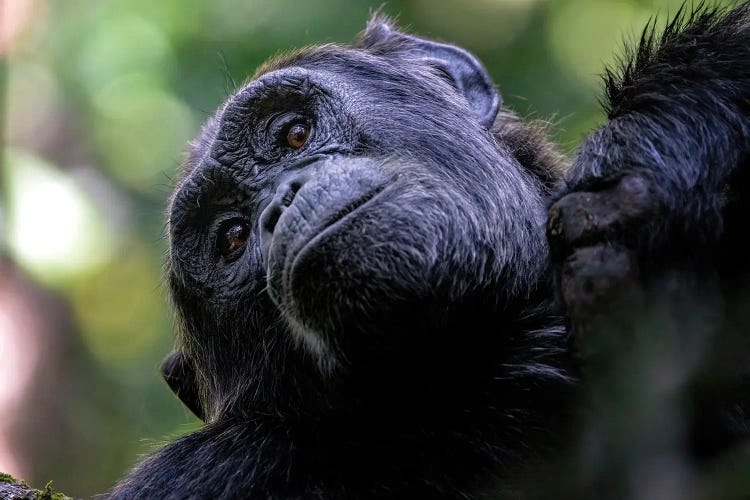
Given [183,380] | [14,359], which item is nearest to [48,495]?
[183,380]

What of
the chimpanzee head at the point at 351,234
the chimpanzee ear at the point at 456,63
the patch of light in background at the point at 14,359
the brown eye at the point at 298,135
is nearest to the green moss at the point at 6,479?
the chimpanzee head at the point at 351,234

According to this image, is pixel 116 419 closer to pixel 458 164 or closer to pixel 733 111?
pixel 458 164

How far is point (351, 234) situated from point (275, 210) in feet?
1.26

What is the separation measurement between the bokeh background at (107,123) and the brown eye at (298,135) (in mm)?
4217

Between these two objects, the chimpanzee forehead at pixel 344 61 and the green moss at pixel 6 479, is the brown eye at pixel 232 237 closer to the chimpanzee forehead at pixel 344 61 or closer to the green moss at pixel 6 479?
the chimpanzee forehead at pixel 344 61

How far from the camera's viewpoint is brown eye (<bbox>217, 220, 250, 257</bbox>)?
3691mm

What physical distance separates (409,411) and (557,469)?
127cm

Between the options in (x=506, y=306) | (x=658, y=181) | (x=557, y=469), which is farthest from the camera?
(x=506, y=306)

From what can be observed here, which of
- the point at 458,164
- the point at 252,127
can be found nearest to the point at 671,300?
the point at 458,164

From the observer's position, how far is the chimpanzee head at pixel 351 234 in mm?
2988

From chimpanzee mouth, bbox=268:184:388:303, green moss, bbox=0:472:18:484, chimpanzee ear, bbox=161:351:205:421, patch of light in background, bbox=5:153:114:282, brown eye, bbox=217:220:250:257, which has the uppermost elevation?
patch of light in background, bbox=5:153:114:282

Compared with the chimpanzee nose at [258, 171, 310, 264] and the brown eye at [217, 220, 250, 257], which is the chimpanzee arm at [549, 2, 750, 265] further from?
the brown eye at [217, 220, 250, 257]

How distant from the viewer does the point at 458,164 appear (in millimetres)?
3656

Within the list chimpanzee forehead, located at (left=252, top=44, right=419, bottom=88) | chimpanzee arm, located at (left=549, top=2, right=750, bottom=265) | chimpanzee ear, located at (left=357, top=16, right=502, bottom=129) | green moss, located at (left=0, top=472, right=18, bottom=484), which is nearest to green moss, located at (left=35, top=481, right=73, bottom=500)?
green moss, located at (left=0, top=472, right=18, bottom=484)
